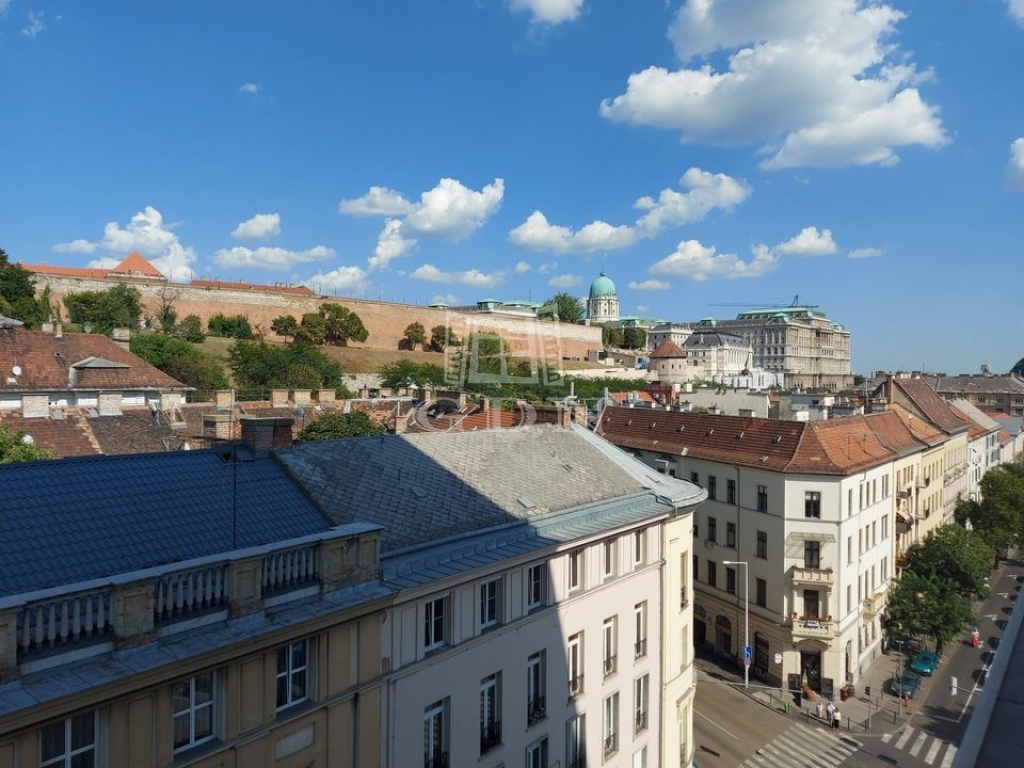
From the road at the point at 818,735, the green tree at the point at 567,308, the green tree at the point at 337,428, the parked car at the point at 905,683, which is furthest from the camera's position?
the green tree at the point at 567,308

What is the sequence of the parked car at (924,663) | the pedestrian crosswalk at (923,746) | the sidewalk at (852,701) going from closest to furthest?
the pedestrian crosswalk at (923,746), the sidewalk at (852,701), the parked car at (924,663)

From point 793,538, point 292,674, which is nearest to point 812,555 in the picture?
point 793,538

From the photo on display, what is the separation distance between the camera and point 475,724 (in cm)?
1184

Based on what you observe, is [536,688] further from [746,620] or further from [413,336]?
[413,336]

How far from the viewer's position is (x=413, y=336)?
117 metres

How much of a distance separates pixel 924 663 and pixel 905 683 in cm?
282

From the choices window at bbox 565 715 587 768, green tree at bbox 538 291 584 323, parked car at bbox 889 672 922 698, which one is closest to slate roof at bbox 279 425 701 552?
window at bbox 565 715 587 768

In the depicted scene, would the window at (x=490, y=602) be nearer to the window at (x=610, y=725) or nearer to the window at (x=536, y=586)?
the window at (x=536, y=586)

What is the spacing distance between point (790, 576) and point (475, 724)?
19.2 m

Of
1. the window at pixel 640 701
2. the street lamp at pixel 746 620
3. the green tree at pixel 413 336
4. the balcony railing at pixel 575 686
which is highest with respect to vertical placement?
the green tree at pixel 413 336

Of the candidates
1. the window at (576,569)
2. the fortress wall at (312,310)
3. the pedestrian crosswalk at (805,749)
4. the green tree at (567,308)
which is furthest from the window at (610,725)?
the green tree at (567,308)

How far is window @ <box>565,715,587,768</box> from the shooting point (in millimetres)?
13930

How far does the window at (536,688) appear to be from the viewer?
1303 centimetres

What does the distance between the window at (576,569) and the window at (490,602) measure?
2.21 metres
